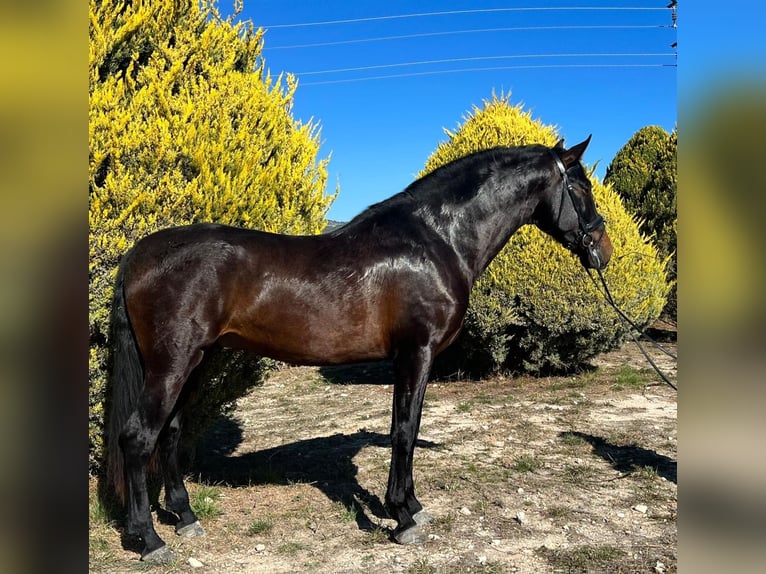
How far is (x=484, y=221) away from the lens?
3.65 metres

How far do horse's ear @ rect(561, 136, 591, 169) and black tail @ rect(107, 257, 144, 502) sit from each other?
2.93m

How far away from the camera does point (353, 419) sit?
6.34 metres

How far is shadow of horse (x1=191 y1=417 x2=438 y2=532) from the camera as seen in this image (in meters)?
4.05

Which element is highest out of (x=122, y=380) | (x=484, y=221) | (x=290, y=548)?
(x=484, y=221)

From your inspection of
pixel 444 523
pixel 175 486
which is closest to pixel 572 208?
pixel 444 523

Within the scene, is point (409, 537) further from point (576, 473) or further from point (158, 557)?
point (576, 473)

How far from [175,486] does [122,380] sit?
34.0 inches

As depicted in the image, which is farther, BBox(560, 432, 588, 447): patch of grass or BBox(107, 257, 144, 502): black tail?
BBox(560, 432, 588, 447): patch of grass

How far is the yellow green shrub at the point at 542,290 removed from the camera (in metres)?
7.49

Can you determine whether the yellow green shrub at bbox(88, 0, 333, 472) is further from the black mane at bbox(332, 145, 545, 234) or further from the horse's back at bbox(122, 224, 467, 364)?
the black mane at bbox(332, 145, 545, 234)

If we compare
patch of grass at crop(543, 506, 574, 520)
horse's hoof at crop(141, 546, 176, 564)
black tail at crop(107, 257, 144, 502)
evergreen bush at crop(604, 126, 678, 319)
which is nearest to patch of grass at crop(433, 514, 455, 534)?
patch of grass at crop(543, 506, 574, 520)

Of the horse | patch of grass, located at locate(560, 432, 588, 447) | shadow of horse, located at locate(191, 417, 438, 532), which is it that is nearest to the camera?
the horse
